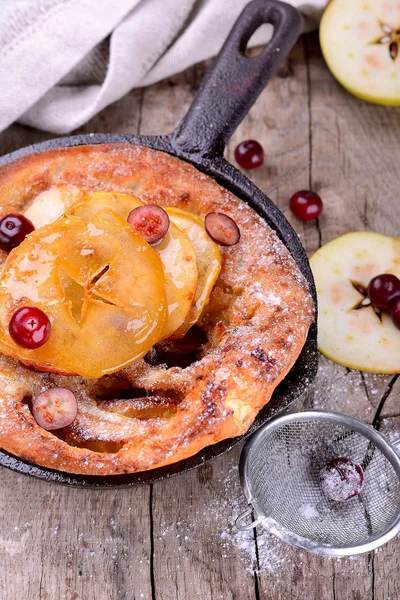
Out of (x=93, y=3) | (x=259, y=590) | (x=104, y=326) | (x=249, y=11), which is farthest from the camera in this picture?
(x=93, y=3)

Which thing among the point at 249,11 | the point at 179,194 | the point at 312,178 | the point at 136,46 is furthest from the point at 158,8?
the point at 179,194

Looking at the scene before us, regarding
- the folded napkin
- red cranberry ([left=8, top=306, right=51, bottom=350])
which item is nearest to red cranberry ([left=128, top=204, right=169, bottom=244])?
red cranberry ([left=8, top=306, right=51, bottom=350])

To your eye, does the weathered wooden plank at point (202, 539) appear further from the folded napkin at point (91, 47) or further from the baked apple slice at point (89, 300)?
the folded napkin at point (91, 47)

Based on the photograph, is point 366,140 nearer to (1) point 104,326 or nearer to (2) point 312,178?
(2) point 312,178

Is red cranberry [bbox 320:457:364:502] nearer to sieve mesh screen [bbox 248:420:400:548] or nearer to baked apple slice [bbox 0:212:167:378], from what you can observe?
sieve mesh screen [bbox 248:420:400:548]

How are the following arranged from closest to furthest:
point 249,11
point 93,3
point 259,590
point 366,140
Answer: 1. point 259,590
2. point 249,11
3. point 93,3
4. point 366,140

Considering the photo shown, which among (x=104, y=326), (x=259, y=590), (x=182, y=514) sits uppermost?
(x=104, y=326)

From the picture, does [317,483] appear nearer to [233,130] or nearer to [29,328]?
[29,328]
